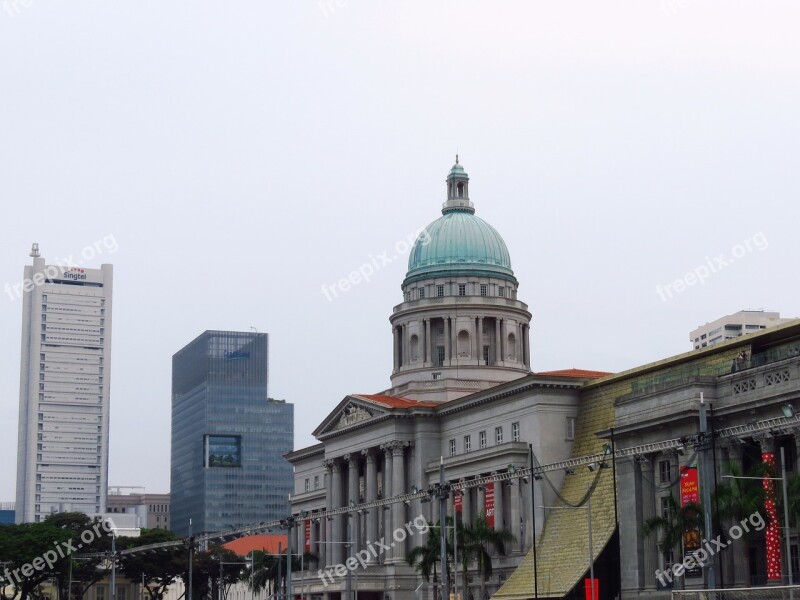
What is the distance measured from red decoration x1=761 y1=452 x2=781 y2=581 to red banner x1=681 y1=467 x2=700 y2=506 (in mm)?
4086

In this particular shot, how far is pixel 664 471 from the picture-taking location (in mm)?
93375

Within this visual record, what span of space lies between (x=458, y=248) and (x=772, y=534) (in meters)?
77.4

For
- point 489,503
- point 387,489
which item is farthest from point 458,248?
point 489,503

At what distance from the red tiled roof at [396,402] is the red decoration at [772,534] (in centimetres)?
5941

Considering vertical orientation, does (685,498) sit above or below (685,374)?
below

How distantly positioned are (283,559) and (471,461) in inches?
1714

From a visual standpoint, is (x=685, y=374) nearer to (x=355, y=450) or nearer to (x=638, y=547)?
(x=638, y=547)

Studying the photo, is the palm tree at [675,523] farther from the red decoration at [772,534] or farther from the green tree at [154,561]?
the green tree at [154,561]

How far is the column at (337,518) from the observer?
493 feet

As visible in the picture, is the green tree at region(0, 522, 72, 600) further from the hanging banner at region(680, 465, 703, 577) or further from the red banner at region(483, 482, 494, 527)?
the hanging banner at region(680, 465, 703, 577)

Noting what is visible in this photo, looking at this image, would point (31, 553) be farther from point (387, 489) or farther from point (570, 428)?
point (570, 428)

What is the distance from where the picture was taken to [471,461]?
128 metres

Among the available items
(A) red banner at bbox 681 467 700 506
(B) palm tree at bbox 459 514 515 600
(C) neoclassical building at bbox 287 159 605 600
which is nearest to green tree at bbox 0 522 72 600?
(C) neoclassical building at bbox 287 159 605 600

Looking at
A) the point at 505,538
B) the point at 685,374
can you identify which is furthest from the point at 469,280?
the point at 685,374
